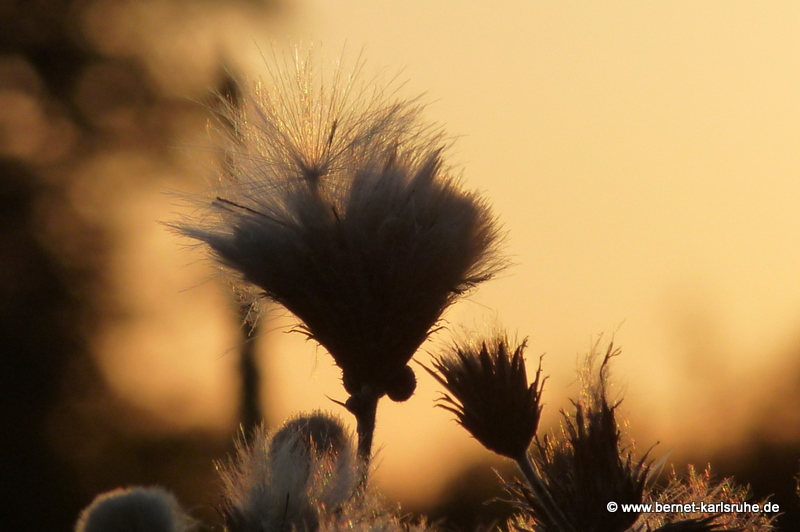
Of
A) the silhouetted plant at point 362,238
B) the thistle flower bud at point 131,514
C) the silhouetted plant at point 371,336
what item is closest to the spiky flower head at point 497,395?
the silhouetted plant at point 371,336

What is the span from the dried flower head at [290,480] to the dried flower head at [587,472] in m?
0.54

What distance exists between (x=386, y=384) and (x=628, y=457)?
0.79 m

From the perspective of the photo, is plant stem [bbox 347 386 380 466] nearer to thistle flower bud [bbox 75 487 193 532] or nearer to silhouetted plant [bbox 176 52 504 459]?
silhouetted plant [bbox 176 52 504 459]

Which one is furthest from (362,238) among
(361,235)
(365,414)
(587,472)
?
(587,472)

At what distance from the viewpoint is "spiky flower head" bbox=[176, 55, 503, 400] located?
12.4ft

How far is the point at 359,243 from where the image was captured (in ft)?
12.5

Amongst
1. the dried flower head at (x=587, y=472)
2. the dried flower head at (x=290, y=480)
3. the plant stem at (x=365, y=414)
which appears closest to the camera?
the dried flower head at (x=587, y=472)

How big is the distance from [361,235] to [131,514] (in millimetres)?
1085

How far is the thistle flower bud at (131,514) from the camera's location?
11.7 feet

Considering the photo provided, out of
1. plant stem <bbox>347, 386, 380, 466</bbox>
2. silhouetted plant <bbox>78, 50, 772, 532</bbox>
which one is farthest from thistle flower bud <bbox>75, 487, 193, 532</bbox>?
plant stem <bbox>347, 386, 380, 466</bbox>

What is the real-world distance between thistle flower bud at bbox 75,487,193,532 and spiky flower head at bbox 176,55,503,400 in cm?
67

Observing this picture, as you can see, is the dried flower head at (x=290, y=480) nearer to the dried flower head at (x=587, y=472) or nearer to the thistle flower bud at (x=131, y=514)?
the thistle flower bud at (x=131, y=514)

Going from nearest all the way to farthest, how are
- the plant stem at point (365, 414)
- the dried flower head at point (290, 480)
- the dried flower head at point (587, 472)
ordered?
the dried flower head at point (587, 472) < the dried flower head at point (290, 480) < the plant stem at point (365, 414)

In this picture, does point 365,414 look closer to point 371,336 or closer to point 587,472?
point 371,336
